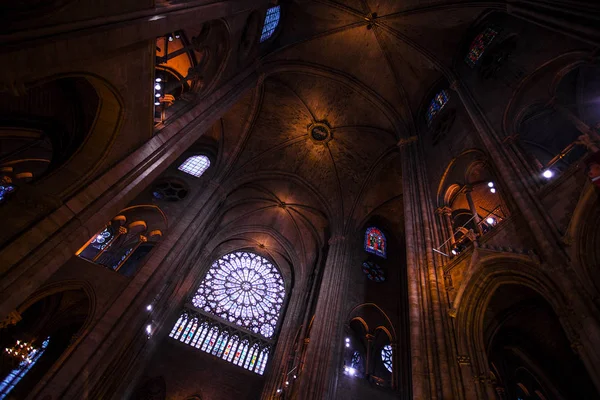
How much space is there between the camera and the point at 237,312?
1781cm

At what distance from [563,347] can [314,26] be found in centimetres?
1362

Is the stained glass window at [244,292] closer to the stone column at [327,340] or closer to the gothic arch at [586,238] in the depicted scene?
the stone column at [327,340]

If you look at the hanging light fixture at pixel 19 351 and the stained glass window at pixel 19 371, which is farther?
the stained glass window at pixel 19 371

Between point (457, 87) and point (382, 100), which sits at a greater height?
point (382, 100)

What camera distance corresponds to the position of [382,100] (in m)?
13.9

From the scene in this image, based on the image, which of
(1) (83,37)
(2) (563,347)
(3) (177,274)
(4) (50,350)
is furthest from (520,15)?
(4) (50,350)

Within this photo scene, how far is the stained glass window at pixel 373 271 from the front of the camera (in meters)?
14.4

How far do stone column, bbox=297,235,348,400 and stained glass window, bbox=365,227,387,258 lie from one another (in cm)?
244

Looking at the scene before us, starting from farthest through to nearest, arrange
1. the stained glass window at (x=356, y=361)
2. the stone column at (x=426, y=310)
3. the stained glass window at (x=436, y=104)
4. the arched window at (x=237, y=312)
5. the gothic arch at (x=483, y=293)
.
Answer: the arched window at (x=237, y=312) < the stained glass window at (x=436, y=104) < the stained glass window at (x=356, y=361) < the stone column at (x=426, y=310) < the gothic arch at (x=483, y=293)

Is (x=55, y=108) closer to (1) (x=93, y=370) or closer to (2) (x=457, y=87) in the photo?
(1) (x=93, y=370)

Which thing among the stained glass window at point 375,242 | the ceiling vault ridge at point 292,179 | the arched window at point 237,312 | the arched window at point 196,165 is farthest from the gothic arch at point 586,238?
the arched window at point 237,312

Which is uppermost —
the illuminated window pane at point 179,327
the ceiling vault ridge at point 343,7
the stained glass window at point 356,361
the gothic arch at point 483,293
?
the ceiling vault ridge at point 343,7

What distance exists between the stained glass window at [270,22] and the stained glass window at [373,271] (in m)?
10.9

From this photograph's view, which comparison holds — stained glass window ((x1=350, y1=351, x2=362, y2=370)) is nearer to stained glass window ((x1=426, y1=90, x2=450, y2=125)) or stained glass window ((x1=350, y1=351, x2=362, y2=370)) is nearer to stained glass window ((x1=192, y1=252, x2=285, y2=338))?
stained glass window ((x1=192, y1=252, x2=285, y2=338))
